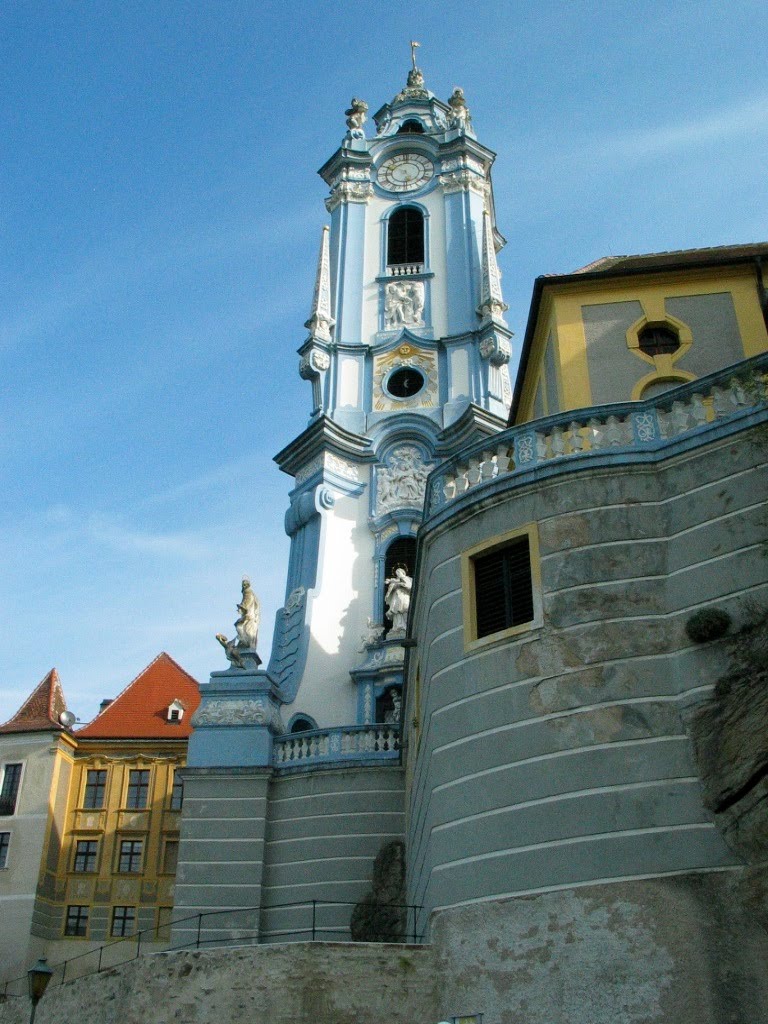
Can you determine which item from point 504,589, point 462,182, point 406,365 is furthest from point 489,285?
point 504,589

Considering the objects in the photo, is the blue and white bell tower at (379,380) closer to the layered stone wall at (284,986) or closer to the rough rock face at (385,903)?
the rough rock face at (385,903)

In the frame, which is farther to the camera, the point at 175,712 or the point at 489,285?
the point at 175,712

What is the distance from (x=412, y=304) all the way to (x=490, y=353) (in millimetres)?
3843

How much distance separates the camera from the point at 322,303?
1407 inches

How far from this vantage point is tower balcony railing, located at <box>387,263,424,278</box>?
36.5m

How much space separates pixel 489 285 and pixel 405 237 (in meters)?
4.77

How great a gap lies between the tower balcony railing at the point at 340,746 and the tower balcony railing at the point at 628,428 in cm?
1046

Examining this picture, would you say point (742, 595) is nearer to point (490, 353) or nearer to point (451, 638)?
point (451, 638)

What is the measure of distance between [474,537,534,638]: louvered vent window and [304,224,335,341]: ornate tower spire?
21.8 m

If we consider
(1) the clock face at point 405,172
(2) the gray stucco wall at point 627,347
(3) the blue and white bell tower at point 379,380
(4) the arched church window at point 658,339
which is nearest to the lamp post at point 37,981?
(3) the blue and white bell tower at point 379,380

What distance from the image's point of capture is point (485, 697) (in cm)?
1307

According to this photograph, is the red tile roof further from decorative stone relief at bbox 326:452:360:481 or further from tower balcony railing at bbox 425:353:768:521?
decorative stone relief at bbox 326:452:360:481

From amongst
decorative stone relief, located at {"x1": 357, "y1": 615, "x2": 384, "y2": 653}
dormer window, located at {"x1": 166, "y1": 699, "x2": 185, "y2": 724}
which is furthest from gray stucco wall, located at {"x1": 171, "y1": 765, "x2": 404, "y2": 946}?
dormer window, located at {"x1": 166, "y1": 699, "x2": 185, "y2": 724}

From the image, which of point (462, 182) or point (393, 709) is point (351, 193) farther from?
point (393, 709)
